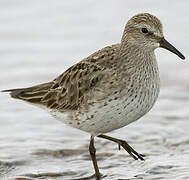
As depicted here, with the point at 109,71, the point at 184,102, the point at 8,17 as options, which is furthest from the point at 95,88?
the point at 8,17

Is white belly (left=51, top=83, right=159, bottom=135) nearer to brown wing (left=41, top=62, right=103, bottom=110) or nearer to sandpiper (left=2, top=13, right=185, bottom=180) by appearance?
sandpiper (left=2, top=13, right=185, bottom=180)

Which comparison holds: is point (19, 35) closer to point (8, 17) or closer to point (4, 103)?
point (8, 17)

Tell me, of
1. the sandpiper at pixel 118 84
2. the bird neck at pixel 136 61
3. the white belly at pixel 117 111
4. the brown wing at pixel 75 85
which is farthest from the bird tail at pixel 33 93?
the bird neck at pixel 136 61

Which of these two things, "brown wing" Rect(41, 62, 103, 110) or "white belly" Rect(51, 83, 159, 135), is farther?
"brown wing" Rect(41, 62, 103, 110)

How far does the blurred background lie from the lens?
7.77 m

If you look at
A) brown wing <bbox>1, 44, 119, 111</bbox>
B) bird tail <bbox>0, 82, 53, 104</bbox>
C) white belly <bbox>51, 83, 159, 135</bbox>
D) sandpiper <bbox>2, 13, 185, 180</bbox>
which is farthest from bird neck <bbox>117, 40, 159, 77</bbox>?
bird tail <bbox>0, 82, 53, 104</bbox>

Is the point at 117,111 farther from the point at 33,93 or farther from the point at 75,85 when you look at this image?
the point at 33,93

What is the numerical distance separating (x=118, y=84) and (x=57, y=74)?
434 cm

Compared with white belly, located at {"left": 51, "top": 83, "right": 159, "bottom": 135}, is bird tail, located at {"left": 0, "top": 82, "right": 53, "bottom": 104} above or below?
above

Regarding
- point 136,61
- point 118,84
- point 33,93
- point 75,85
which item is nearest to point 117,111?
point 118,84

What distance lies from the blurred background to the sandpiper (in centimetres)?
54

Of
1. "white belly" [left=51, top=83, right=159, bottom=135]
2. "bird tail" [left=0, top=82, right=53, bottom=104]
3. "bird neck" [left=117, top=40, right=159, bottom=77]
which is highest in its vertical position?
"bird neck" [left=117, top=40, right=159, bottom=77]

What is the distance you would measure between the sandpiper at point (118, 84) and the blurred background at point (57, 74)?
21.1 inches

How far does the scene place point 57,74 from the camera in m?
11.3
